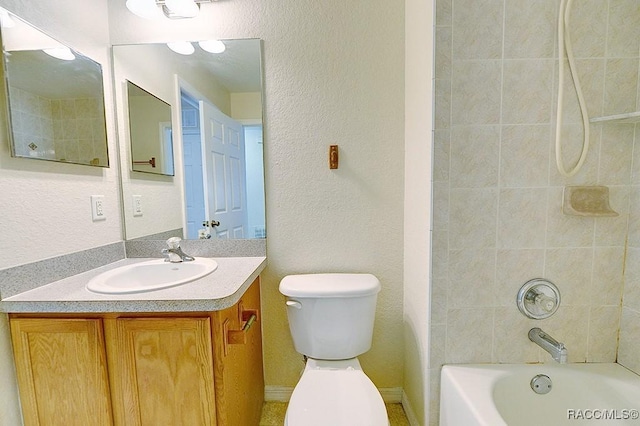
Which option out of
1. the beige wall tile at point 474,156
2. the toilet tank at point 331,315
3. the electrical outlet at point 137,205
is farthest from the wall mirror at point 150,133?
the beige wall tile at point 474,156

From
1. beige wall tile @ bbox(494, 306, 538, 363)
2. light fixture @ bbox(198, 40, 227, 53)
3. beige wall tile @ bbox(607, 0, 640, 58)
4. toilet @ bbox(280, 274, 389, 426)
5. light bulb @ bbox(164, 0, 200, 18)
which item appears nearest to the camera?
beige wall tile @ bbox(607, 0, 640, 58)

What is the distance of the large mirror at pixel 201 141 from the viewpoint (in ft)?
4.77

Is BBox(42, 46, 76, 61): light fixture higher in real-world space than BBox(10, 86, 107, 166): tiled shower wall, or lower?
higher

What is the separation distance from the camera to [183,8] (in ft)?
4.43

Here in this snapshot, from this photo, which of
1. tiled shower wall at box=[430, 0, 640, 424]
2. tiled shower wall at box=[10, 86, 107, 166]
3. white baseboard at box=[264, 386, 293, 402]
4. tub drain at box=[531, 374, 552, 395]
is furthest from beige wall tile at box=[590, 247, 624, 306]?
tiled shower wall at box=[10, 86, 107, 166]

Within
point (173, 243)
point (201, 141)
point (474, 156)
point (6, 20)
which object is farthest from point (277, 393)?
point (6, 20)

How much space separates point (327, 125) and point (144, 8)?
1.00 metres

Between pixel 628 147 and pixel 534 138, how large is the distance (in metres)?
0.33

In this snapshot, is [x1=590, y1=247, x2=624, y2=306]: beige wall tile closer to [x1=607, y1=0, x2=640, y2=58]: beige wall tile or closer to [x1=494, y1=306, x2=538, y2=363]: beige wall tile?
[x1=494, y1=306, x2=538, y2=363]: beige wall tile

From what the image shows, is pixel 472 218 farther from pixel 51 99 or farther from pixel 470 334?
pixel 51 99

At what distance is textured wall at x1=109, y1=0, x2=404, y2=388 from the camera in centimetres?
142

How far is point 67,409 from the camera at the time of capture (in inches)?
38.3

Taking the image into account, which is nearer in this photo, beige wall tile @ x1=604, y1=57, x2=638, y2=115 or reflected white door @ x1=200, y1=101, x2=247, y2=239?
beige wall tile @ x1=604, y1=57, x2=638, y2=115

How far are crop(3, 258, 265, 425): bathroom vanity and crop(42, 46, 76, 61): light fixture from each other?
902 mm
